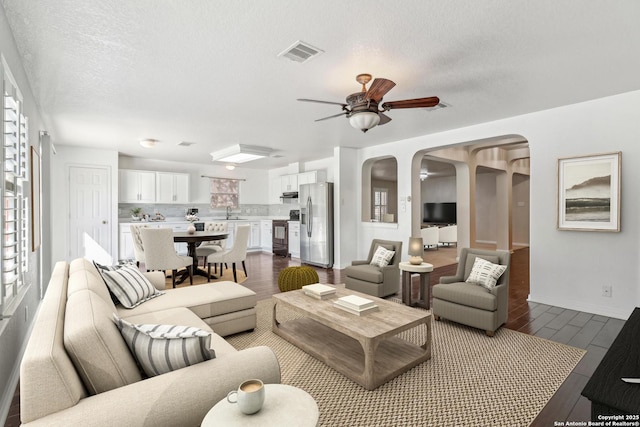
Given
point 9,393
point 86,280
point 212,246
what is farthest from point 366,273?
point 9,393

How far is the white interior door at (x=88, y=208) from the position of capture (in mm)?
6285

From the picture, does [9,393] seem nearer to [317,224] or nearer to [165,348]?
[165,348]

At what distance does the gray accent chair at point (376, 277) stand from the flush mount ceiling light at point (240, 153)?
10.5 ft

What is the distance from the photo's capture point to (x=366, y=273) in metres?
4.32

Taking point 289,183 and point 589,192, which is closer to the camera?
point 589,192

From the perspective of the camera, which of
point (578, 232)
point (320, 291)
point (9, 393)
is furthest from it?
point (578, 232)

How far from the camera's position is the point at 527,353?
2715mm

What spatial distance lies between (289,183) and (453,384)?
680 cm

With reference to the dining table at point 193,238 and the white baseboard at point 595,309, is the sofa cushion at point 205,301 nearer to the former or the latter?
the dining table at point 193,238

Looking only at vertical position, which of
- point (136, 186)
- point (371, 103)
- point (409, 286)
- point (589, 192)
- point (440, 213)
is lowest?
point (409, 286)

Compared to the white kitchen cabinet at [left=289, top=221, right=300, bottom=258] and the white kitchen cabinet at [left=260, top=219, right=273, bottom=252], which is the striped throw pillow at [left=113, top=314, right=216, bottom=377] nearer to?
the white kitchen cabinet at [left=289, top=221, right=300, bottom=258]

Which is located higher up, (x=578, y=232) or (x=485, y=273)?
(x=578, y=232)

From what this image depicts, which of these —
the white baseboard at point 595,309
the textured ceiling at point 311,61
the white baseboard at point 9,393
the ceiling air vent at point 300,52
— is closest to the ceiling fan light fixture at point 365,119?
the textured ceiling at point 311,61

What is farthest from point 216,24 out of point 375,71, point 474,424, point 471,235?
point 471,235
